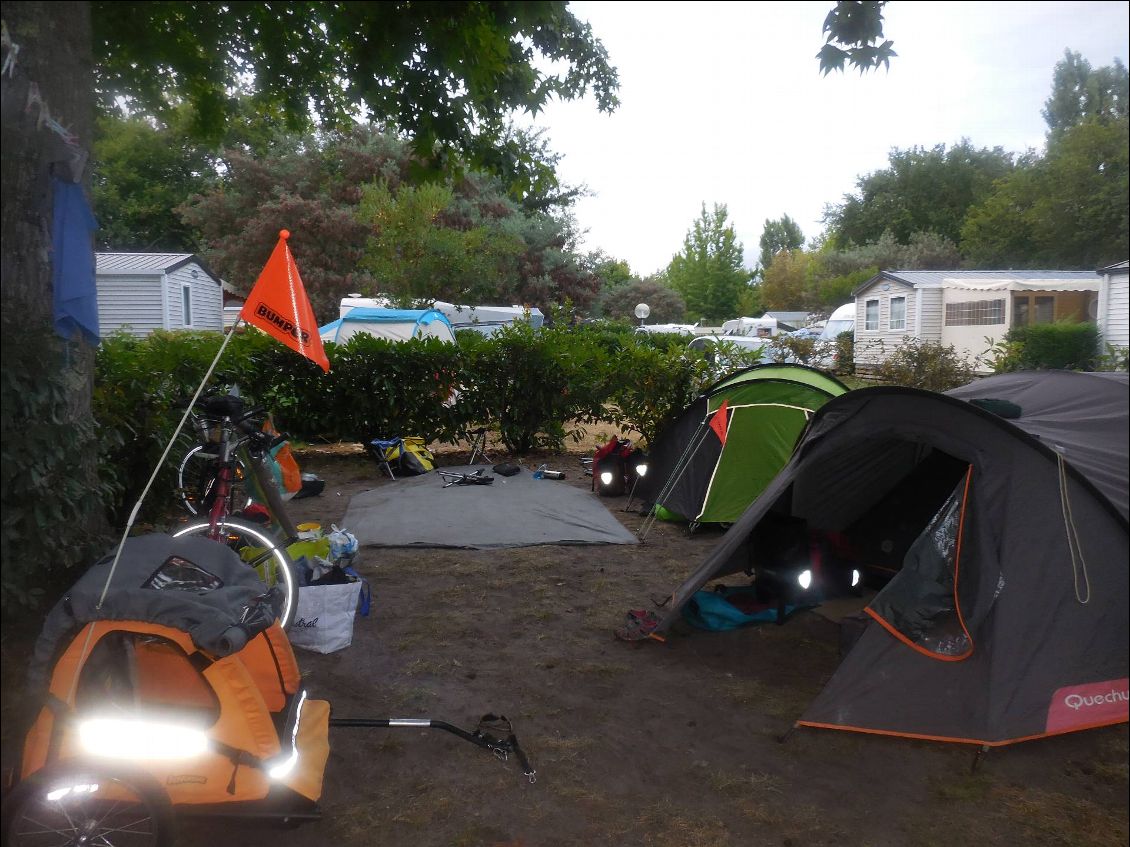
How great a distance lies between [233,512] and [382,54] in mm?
2939

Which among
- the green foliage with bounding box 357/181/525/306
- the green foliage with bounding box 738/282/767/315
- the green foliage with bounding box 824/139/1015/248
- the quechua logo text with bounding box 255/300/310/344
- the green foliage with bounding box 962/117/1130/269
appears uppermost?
the green foliage with bounding box 824/139/1015/248

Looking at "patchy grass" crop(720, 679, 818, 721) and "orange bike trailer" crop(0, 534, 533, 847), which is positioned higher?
"orange bike trailer" crop(0, 534, 533, 847)

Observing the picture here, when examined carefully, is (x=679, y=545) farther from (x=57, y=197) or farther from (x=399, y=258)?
(x=399, y=258)

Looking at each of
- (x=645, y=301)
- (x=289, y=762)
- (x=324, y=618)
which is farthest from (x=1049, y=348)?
(x=645, y=301)

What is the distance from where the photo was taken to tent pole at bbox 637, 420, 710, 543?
722cm

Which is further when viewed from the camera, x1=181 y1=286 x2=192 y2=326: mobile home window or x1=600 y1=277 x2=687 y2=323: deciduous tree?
x1=600 y1=277 x2=687 y2=323: deciduous tree

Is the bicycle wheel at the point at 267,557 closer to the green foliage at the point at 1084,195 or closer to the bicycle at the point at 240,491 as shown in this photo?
the bicycle at the point at 240,491

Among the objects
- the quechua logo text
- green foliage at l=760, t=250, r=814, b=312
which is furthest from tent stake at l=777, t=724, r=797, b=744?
green foliage at l=760, t=250, r=814, b=312

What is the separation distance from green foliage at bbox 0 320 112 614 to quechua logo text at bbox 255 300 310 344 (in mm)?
1256

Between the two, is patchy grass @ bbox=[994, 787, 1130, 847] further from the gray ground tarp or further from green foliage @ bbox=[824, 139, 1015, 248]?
green foliage @ bbox=[824, 139, 1015, 248]

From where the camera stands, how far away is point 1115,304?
2328 mm

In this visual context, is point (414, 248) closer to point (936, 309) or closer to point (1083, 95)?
point (936, 309)

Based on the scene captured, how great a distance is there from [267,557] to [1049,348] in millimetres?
3961

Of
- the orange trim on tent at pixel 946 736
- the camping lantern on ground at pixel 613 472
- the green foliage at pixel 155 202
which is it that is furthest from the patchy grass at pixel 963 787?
the green foliage at pixel 155 202
